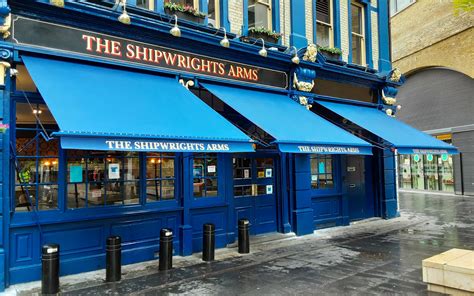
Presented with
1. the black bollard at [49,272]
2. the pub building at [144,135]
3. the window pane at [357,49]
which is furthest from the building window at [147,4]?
the window pane at [357,49]

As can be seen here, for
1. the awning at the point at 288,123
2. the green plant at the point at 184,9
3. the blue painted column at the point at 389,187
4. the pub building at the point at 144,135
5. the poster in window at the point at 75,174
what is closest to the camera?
the pub building at the point at 144,135

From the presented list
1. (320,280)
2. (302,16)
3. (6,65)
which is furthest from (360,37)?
(6,65)

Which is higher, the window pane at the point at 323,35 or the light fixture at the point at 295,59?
the window pane at the point at 323,35

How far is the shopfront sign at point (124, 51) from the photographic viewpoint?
6.48m

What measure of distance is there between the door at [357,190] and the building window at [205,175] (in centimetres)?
544

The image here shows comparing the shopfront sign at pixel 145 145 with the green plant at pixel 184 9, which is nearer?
the shopfront sign at pixel 145 145

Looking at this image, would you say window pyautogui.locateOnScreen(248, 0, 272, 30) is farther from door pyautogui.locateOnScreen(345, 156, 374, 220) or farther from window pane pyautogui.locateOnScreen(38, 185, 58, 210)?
window pane pyautogui.locateOnScreen(38, 185, 58, 210)

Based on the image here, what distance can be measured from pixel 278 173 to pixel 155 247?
4.29 metres

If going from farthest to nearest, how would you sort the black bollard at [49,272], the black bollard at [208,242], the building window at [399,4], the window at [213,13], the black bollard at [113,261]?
the building window at [399,4]
the window at [213,13]
the black bollard at [208,242]
the black bollard at [113,261]
the black bollard at [49,272]

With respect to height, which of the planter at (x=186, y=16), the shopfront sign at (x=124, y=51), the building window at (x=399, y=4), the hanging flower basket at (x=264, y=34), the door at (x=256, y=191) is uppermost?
the building window at (x=399, y=4)

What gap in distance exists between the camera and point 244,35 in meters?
9.66

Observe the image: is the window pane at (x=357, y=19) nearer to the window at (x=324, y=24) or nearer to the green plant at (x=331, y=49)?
the window at (x=324, y=24)

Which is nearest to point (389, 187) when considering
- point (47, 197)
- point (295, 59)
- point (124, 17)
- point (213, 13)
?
point (295, 59)

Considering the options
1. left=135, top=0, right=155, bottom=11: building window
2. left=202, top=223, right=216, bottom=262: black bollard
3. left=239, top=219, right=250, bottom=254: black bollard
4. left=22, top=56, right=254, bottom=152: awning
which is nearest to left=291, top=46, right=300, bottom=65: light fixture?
left=22, top=56, right=254, bottom=152: awning
